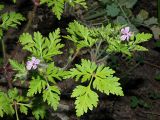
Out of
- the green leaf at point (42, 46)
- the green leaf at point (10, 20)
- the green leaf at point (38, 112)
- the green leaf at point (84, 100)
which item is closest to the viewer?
the green leaf at point (84, 100)

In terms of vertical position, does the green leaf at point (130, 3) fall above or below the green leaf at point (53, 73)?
above

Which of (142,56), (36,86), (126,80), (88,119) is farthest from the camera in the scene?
(142,56)

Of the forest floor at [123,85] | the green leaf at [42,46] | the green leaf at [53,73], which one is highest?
the green leaf at [42,46]

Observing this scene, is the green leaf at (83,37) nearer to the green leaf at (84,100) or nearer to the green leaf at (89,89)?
the green leaf at (89,89)

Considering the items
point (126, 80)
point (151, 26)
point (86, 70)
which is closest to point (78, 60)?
point (126, 80)

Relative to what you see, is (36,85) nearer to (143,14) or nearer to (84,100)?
(84,100)

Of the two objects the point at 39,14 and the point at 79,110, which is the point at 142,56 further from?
the point at 79,110

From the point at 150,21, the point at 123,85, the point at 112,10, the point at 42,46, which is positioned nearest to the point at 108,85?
the point at 42,46

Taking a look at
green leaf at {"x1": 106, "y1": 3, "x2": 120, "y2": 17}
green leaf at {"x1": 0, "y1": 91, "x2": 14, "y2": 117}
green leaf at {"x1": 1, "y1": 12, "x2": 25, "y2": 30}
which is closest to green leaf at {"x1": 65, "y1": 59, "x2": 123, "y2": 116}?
green leaf at {"x1": 0, "y1": 91, "x2": 14, "y2": 117}

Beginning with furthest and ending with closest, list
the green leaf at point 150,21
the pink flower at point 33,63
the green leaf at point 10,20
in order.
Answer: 1. the green leaf at point 150,21
2. the green leaf at point 10,20
3. the pink flower at point 33,63

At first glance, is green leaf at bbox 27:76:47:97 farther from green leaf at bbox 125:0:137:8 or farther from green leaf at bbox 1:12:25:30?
green leaf at bbox 125:0:137:8

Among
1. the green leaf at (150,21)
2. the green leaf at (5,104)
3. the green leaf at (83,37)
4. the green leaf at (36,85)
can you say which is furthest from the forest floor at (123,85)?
the green leaf at (36,85)
